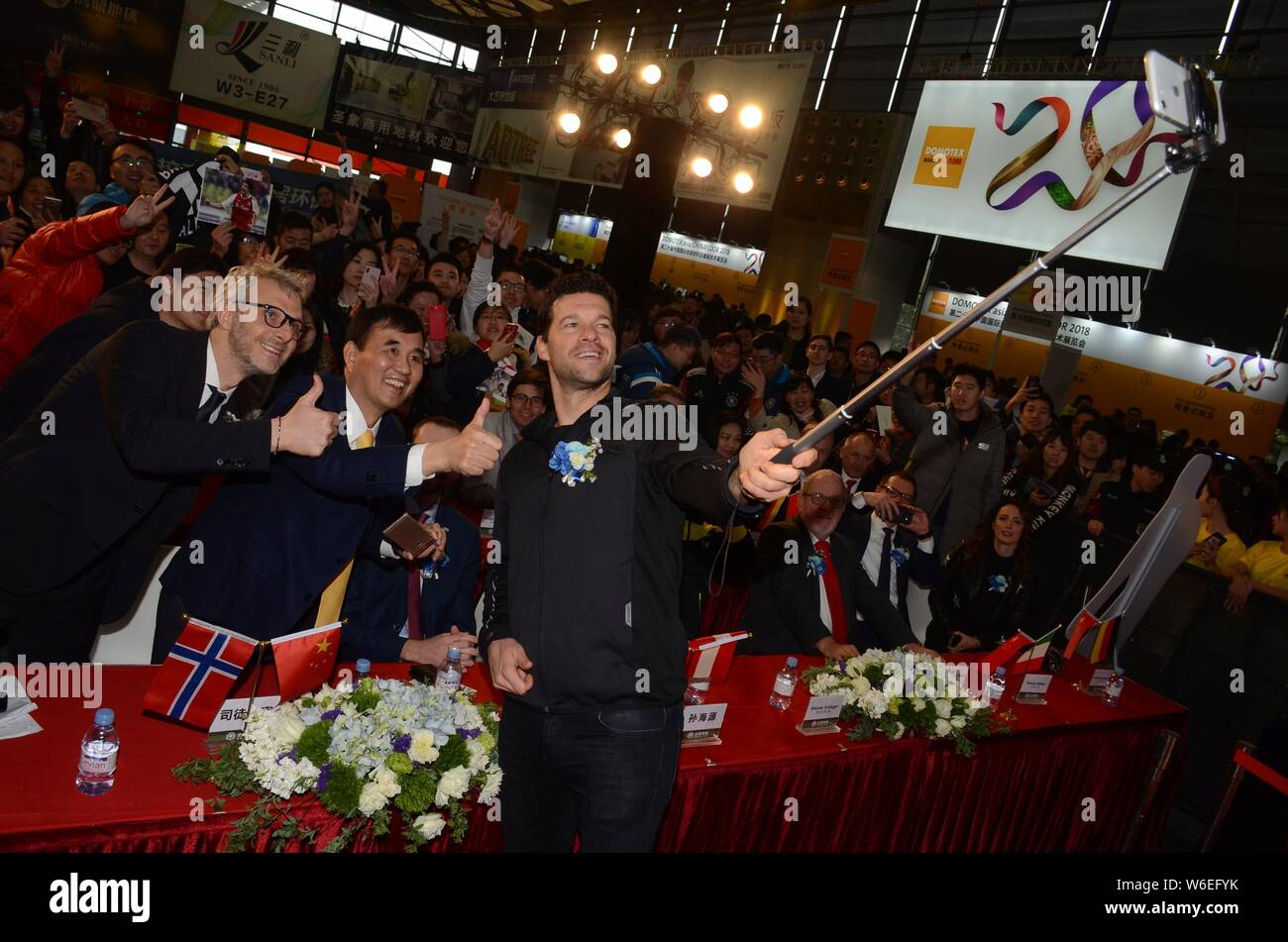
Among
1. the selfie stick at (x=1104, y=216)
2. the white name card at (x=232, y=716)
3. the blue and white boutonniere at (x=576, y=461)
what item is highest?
the selfie stick at (x=1104, y=216)

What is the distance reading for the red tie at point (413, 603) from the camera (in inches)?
121

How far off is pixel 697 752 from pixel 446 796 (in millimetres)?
987

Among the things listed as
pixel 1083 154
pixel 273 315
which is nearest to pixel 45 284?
pixel 273 315

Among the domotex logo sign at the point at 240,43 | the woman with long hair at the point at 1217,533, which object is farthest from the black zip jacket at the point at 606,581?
the domotex logo sign at the point at 240,43

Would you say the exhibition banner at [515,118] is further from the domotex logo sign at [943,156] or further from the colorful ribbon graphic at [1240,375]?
the colorful ribbon graphic at [1240,375]

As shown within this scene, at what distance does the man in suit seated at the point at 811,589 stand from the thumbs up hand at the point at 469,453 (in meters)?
2.17

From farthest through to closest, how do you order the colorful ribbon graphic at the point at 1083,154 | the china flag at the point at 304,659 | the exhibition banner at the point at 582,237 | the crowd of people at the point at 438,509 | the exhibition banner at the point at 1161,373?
the exhibition banner at the point at 582,237 → the exhibition banner at the point at 1161,373 → the colorful ribbon graphic at the point at 1083,154 → the china flag at the point at 304,659 → the crowd of people at the point at 438,509

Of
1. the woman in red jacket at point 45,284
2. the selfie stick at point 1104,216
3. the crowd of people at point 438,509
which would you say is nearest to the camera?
the selfie stick at point 1104,216

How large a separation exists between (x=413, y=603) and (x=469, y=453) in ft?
4.06

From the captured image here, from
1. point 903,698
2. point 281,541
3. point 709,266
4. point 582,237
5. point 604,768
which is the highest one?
point 582,237

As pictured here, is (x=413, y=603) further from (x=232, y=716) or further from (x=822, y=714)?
(x=822, y=714)

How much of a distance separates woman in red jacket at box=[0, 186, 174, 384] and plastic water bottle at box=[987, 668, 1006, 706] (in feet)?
12.9

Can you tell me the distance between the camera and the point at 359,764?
6.33 feet
